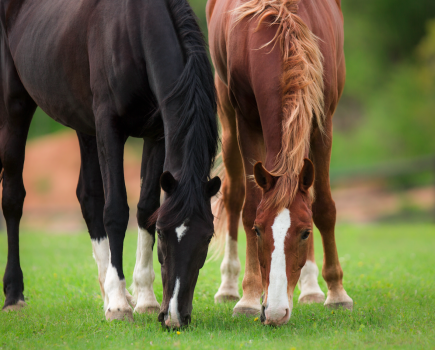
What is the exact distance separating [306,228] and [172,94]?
1372mm

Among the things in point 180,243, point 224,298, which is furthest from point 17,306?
point 180,243


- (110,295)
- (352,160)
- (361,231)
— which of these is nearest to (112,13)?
(110,295)

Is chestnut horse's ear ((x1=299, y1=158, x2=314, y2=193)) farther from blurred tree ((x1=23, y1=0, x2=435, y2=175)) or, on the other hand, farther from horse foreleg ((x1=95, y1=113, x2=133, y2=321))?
blurred tree ((x1=23, y1=0, x2=435, y2=175))

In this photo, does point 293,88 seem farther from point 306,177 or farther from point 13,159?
point 13,159

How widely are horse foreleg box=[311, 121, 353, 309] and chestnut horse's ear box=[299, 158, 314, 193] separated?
2.52ft

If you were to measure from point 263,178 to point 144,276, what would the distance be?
1.65 metres

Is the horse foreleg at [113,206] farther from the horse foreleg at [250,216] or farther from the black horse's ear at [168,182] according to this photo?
the horse foreleg at [250,216]

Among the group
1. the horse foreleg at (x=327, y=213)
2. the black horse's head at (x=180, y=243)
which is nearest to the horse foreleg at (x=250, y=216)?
the horse foreleg at (x=327, y=213)

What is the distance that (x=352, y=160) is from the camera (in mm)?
21672

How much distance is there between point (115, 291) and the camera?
4039 millimetres

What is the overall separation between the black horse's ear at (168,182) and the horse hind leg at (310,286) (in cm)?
193

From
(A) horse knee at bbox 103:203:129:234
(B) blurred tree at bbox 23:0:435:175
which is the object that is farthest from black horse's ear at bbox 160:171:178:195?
(B) blurred tree at bbox 23:0:435:175

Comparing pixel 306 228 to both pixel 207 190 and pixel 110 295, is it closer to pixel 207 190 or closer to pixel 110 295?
pixel 207 190

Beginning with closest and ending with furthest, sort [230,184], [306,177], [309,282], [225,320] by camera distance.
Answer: [306,177]
[225,320]
[309,282]
[230,184]
